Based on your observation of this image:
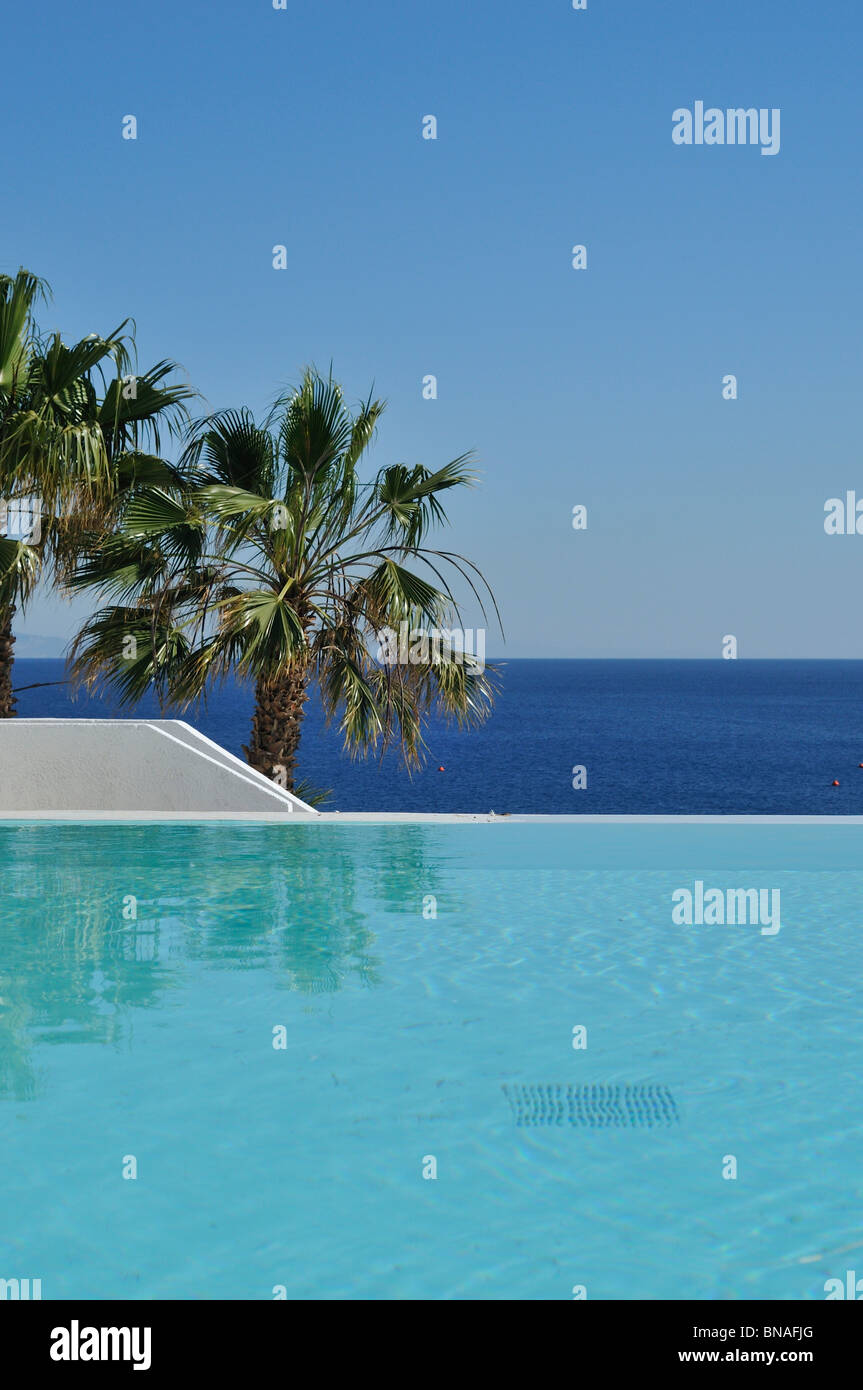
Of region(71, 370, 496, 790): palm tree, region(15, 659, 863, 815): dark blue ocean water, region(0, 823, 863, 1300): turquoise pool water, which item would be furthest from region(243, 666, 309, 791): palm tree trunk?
region(15, 659, 863, 815): dark blue ocean water

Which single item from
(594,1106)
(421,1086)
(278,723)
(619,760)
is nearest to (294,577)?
(278,723)

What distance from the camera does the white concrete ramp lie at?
11.7 m

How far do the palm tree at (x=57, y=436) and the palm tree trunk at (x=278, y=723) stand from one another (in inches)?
105

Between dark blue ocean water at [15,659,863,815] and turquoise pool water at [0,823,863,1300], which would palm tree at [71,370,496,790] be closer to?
turquoise pool water at [0,823,863,1300]

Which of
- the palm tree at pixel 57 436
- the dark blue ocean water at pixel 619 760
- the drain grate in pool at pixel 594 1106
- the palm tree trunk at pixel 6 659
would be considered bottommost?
the dark blue ocean water at pixel 619 760

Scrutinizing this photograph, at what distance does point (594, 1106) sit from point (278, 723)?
905cm

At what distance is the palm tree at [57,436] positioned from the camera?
1216cm

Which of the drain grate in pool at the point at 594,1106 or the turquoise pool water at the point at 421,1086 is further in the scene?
the drain grate in pool at the point at 594,1106

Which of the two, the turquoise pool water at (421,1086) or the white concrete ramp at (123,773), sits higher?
the white concrete ramp at (123,773)

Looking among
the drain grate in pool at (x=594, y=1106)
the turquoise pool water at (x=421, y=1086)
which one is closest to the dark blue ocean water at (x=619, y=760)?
the turquoise pool water at (x=421, y=1086)

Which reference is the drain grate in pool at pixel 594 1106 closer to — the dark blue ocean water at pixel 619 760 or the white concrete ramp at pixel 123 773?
the white concrete ramp at pixel 123 773

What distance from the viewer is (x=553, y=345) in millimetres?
49875

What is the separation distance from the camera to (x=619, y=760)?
6869cm

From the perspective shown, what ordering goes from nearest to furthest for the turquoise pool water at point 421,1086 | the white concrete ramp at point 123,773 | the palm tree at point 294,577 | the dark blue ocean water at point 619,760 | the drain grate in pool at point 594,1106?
the turquoise pool water at point 421,1086
the drain grate in pool at point 594,1106
the white concrete ramp at point 123,773
the palm tree at point 294,577
the dark blue ocean water at point 619,760
